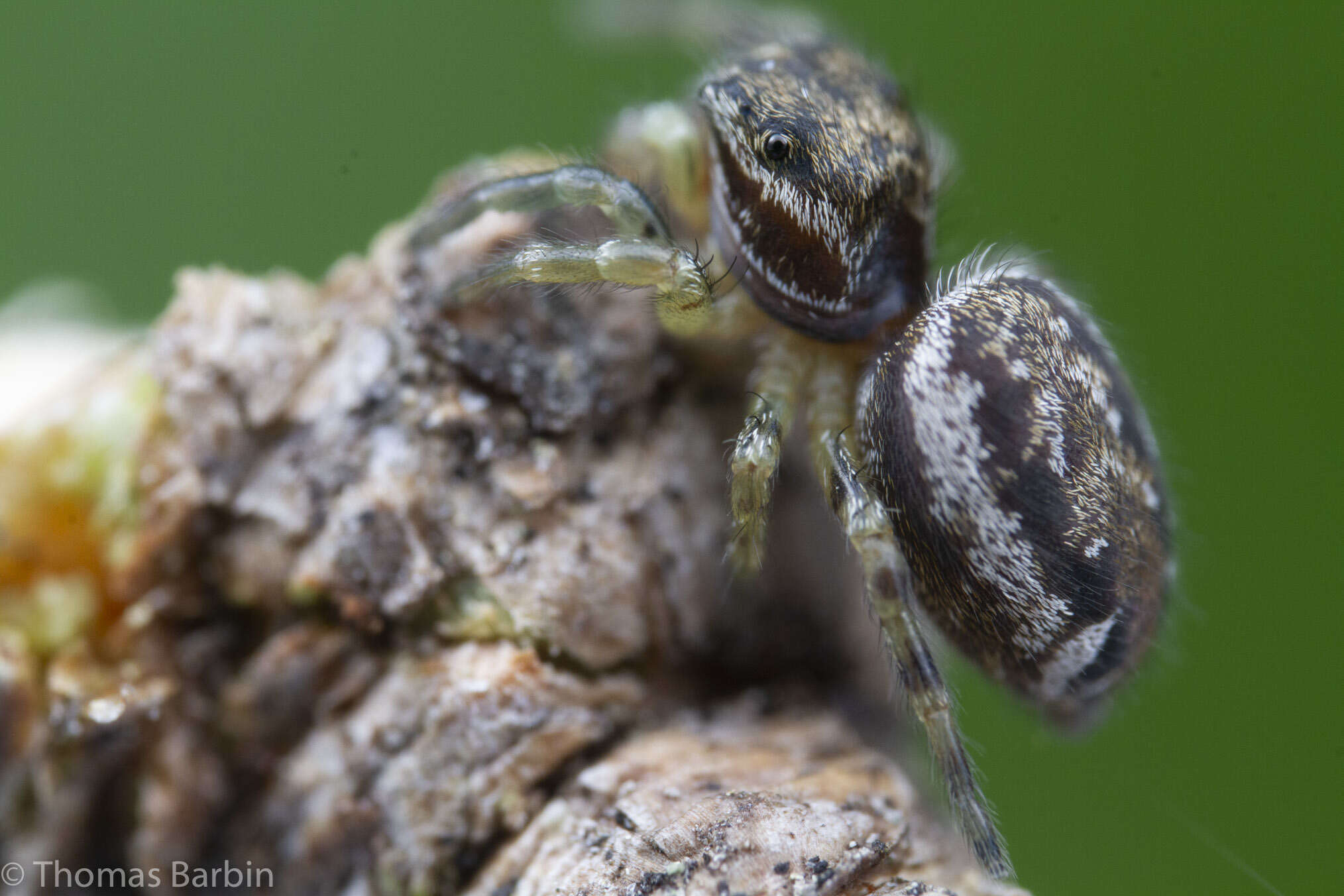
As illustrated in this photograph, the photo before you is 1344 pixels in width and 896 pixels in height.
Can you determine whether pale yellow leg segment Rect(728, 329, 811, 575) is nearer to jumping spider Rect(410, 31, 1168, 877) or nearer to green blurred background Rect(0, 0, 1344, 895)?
jumping spider Rect(410, 31, 1168, 877)

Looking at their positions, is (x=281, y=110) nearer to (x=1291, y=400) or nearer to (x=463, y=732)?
(x=463, y=732)

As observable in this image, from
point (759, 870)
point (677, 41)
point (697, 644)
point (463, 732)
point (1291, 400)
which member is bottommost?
point (759, 870)

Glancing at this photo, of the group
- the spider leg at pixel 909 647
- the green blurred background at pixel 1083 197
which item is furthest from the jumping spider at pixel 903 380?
the green blurred background at pixel 1083 197

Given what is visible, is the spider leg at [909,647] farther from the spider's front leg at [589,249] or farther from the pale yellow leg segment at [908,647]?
the spider's front leg at [589,249]


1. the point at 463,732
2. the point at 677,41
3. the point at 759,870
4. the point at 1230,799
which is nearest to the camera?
the point at 759,870

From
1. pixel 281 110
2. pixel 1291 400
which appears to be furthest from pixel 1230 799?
pixel 281 110

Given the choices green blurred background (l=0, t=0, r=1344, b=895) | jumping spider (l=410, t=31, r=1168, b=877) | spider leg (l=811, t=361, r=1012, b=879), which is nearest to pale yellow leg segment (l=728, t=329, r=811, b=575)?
jumping spider (l=410, t=31, r=1168, b=877)
